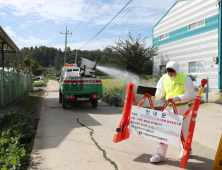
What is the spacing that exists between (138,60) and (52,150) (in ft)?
39.0

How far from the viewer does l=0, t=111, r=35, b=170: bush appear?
3315mm

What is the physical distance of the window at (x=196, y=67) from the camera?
1562cm

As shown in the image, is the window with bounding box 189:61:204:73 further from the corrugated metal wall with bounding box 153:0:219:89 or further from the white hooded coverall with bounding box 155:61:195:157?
the white hooded coverall with bounding box 155:61:195:157

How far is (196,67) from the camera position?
16.2 meters

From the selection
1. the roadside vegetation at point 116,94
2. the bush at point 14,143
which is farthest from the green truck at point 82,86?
the bush at point 14,143

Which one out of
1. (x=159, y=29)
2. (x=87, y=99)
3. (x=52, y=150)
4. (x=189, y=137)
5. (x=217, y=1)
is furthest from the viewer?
(x=159, y=29)

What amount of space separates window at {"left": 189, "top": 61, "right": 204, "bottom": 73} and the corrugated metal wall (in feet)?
0.97

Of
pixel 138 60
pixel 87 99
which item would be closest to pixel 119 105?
pixel 87 99

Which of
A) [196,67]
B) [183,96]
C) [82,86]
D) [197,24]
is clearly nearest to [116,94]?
[82,86]

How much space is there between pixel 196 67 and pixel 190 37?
250 centimetres

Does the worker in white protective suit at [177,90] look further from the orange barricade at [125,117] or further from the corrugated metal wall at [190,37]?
the corrugated metal wall at [190,37]

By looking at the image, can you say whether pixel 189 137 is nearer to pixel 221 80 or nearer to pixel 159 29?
pixel 221 80

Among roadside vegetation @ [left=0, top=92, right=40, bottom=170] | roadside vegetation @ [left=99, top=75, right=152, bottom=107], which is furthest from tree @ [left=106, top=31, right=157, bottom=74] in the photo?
roadside vegetation @ [left=0, top=92, right=40, bottom=170]

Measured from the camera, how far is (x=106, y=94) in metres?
12.7
